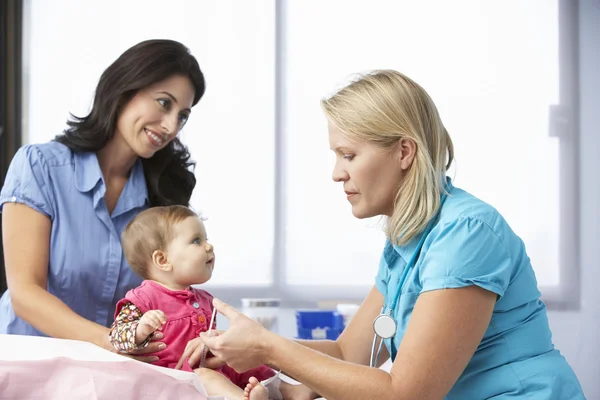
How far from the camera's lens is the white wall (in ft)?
10.6

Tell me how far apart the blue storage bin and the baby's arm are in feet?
4.01

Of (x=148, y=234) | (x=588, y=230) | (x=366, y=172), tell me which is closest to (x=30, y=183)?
(x=148, y=234)

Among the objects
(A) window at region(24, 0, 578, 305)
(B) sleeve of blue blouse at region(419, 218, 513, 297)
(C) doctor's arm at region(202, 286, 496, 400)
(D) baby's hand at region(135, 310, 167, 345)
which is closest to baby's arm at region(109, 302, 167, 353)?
(D) baby's hand at region(135, 310, 167, 345)

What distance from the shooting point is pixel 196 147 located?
3412 millimetres

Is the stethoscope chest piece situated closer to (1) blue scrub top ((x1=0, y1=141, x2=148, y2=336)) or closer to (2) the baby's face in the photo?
(2) the baby's face

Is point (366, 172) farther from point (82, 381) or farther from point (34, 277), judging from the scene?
point (34, 277)

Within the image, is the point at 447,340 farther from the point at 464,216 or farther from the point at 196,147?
the point at 196,147

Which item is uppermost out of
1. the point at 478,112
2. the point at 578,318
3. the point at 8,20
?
the point at 8,20

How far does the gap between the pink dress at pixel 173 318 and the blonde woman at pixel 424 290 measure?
0.34m

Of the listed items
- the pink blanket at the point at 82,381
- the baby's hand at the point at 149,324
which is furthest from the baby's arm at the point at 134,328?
the pink blanket at the point at 82,381

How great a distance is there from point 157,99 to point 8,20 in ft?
6.15

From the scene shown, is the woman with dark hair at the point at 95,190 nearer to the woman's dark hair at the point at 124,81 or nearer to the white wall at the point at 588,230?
the woman's dark hair at the point at 124,81

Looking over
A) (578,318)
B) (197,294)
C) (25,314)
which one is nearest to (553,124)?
(578,318)

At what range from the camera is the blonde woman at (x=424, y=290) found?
3.88 feet
